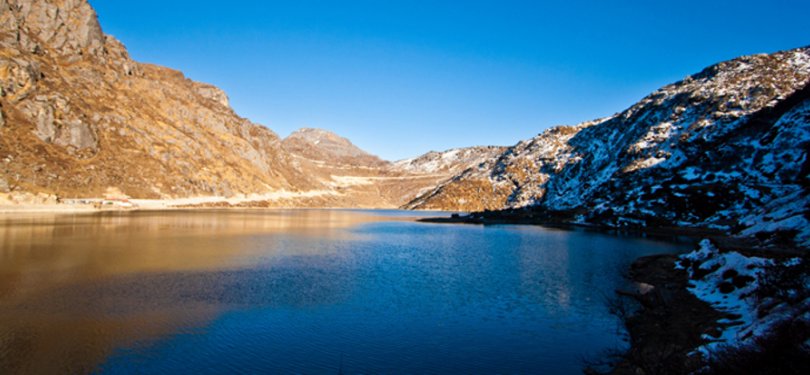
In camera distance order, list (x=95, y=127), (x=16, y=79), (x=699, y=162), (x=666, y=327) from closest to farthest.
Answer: (x=666, y=327) < (x=699, y=162) < (x=16, y=79) < (x=95, y=127)

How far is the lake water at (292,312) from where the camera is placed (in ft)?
45.4

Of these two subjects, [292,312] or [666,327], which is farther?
[292,312]

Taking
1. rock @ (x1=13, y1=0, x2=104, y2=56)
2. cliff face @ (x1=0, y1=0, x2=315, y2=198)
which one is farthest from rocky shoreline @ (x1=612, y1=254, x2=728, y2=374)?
rock @ (x1=13, y1=0, x2=104, y2=56)

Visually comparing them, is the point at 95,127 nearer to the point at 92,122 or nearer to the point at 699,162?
the point at 92,122

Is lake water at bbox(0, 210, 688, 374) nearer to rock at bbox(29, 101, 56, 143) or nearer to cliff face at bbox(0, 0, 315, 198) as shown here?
cliff face at bbox(0, 0, 315, 198)

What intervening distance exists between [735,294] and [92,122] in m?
135

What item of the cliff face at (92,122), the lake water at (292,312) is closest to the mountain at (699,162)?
the lake water at (292,312)

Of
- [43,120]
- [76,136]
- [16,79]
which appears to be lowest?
[76,136]

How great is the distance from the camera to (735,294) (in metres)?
19.4

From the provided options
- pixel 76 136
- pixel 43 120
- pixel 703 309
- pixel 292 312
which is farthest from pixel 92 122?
pixel 703 309

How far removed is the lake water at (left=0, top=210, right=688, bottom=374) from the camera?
45.4 ft

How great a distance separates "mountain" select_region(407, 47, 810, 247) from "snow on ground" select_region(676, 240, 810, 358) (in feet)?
38.1

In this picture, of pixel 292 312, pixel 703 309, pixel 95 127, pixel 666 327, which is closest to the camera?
pixel 666 327

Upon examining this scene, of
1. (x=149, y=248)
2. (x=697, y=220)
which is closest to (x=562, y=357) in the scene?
(x=149, y=248)
